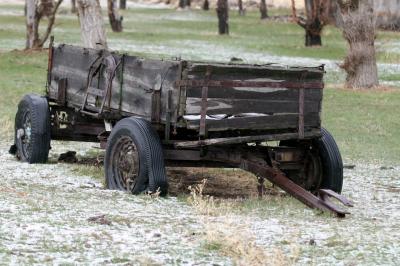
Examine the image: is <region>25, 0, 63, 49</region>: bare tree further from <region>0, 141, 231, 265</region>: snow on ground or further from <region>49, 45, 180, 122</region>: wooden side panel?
<region>0, 141, 231, 265</region>: snow on ground

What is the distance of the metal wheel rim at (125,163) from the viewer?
34.3 feet

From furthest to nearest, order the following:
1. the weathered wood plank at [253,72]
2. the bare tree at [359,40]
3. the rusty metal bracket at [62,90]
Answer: the bare tree at [359,40] < the rusty metal bracket at [62,90] < the weathered wood plank at [253,72]

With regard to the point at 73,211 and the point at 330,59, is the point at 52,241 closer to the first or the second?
the point at 73,211

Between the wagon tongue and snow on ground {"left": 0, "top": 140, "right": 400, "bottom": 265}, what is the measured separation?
11 cm

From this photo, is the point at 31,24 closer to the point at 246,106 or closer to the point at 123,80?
the point at 123,80

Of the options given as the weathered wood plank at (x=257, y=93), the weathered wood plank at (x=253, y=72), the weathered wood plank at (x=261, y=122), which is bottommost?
the weathered wood plank at (x=261, y=122)

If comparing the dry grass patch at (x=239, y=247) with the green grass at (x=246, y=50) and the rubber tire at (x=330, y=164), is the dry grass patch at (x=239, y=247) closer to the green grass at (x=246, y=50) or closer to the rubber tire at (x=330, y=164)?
the rubber tire at (x=330, y=164)

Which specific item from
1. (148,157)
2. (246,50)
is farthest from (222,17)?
(148,157)

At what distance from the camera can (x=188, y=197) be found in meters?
10.4

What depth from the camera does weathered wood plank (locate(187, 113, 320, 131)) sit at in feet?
33.6

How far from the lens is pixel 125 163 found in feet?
34.7

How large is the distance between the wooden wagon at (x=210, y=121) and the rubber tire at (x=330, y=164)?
0.04 feet

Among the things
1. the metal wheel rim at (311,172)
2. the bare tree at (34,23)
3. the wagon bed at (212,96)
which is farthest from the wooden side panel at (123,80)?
the bare tree at (34,23)

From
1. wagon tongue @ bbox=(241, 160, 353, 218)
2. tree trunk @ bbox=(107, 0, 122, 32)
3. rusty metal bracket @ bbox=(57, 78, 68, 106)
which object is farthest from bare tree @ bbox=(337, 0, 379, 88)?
tree trunk @ bbox=(107, 0, 122, 32)
